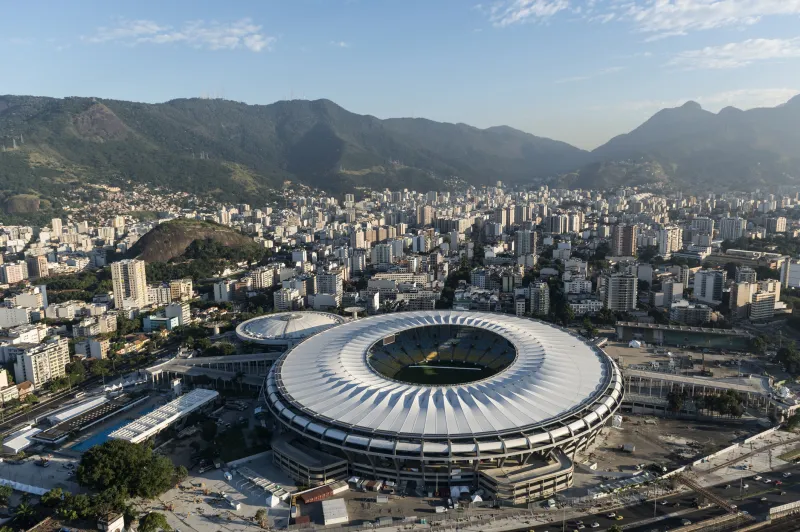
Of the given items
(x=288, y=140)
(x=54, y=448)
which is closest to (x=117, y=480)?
(x=54, y=448)

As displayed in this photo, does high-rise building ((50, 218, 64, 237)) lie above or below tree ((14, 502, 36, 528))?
above

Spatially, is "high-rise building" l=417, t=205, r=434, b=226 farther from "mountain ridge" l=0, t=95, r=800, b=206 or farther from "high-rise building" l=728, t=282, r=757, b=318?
"high-rise building" l=728, t=282, r=757, b=318

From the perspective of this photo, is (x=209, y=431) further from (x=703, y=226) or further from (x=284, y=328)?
A: (x=703, y=226)

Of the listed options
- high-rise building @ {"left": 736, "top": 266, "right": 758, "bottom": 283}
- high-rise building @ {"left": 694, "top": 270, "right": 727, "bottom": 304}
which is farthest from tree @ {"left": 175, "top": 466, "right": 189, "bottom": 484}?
high-rise building @ {"left": 736, "top": 266, "right": 758, "bottom": 283}

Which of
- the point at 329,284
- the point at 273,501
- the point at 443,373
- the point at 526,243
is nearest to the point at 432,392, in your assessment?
the point at 273,501

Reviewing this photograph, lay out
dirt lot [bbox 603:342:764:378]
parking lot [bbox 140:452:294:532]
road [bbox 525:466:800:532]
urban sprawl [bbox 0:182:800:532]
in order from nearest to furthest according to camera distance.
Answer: road [bbox 525:466:800:532], parking lot [bbox 140:452:294:532], urban sprawl [bbox 0:182:800:532], dirt lot [bbox 603:342:764:378]

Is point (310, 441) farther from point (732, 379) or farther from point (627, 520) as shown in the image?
point (732, 379)
